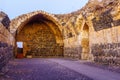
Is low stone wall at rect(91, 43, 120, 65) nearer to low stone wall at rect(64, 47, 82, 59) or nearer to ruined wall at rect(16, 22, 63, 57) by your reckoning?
low stone wall at rect(64, 47, 82, 59)

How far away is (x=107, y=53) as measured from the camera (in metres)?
13.7

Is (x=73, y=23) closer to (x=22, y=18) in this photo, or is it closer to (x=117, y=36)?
(x=22, y=18)

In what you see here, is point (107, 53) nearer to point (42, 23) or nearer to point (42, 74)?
point (42, 74)

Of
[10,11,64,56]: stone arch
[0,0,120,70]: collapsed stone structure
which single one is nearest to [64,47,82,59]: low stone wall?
[0,0,120,70]: collapsed stone structure

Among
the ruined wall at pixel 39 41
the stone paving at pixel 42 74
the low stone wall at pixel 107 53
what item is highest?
the ruined wall at pixel 39 41

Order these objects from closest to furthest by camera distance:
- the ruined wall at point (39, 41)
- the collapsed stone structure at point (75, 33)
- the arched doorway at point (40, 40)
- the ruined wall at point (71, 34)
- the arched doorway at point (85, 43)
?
the collapsed stone structure at point (75, 33) → the arched doorway at point (85, 43) → the ruined wall at point (71, 34) → the arched doorway at point (40, 40) → the ruined wall at point (39, 41)

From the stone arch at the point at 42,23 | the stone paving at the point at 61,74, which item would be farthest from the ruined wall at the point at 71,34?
the stone paving at the point at 61,74

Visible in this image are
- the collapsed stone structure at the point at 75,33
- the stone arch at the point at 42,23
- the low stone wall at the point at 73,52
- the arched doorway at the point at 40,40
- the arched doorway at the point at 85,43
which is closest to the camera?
the collapsed stone structure at the point at 75,33

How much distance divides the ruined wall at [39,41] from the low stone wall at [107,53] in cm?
1320

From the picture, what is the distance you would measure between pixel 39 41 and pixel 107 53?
16.2 meters

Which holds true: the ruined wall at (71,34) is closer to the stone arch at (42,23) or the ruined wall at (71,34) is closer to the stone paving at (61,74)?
the stone arch at (42,23)

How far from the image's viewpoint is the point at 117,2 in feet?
40.3

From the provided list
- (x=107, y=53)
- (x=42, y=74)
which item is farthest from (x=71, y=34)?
(x=42, y=74)

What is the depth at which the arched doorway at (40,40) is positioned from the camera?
28.8 meters
